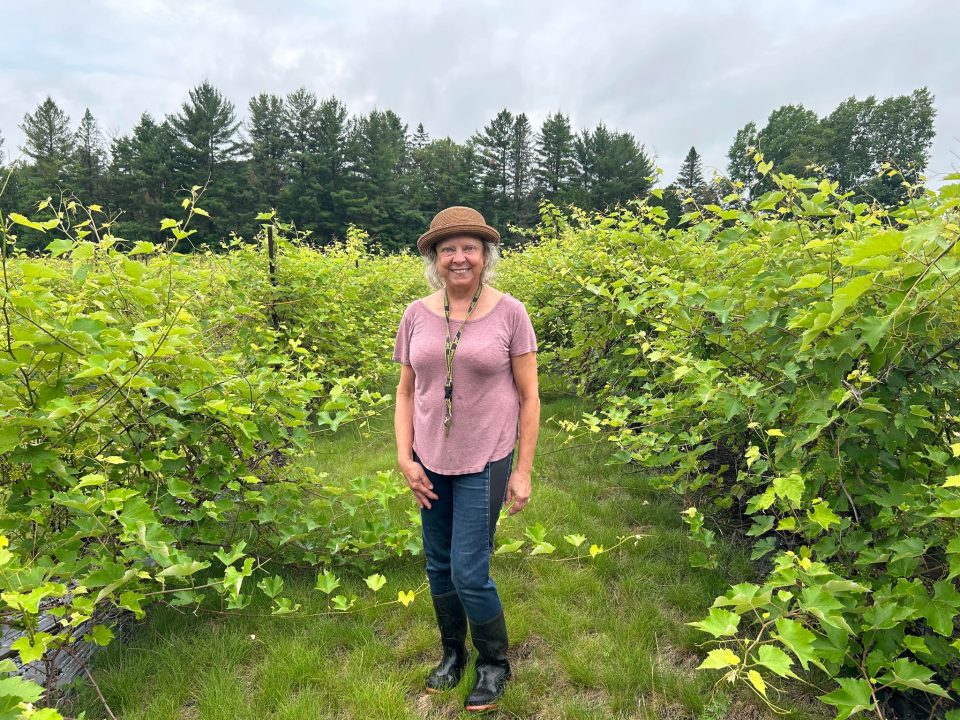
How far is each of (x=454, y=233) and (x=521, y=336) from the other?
1.63 ft

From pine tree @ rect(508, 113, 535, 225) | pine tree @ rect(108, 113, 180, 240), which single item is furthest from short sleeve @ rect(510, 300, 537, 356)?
pine tree @ rect(508, 113, 535, 225)

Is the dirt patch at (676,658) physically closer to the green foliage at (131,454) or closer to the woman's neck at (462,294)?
the green foliage at (131,454)

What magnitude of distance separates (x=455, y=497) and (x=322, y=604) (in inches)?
52.3

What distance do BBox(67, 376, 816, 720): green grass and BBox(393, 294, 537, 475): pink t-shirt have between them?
3.57ft

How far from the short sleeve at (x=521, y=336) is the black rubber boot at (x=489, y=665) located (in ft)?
3.76

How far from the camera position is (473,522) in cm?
203

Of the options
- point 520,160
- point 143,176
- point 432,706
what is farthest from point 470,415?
point 520,160

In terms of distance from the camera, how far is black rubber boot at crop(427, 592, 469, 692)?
2.27m

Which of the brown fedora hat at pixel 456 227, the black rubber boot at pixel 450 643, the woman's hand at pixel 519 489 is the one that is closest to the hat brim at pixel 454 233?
the brown fedora hat at pixel 456 227

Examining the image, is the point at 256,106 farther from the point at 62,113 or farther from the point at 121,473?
the point at 121,473

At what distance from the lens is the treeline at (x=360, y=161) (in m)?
39.8

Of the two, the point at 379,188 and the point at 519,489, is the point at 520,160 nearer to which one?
the point at 379,188

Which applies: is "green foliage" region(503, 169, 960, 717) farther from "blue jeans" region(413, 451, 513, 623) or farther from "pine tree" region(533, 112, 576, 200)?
"pine tree" region(533, 112, 576, 200)

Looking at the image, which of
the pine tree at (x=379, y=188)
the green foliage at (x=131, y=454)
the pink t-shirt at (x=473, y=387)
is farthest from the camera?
the pine tree at (x=379, y=188)
